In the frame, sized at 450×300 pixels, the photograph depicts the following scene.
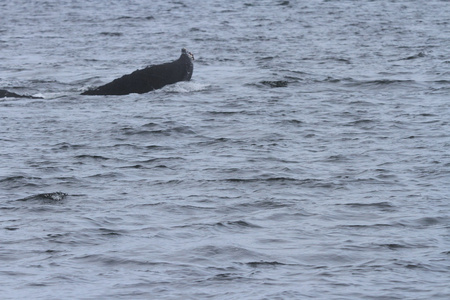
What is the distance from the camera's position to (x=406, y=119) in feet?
61.8

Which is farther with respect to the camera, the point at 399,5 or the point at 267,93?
the point at 399,5

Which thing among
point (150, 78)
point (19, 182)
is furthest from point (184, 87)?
point (19, 182)

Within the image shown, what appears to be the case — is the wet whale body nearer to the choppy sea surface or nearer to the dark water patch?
the choppy sea surface

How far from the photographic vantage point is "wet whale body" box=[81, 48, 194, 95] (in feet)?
70.2

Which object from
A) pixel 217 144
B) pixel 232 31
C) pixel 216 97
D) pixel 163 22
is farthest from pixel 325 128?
pixel 163 22

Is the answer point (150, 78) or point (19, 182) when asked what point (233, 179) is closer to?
point (19, 182)

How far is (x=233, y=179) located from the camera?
14.5 meters

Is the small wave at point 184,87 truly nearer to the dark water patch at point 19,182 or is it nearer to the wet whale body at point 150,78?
the wet whale body at point 150,78

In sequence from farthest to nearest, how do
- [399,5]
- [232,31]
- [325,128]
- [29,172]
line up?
[399,5] < [232,31] < [325,128] < [29,172]

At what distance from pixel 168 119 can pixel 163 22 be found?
24.6m

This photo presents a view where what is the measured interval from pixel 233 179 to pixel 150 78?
7581mm

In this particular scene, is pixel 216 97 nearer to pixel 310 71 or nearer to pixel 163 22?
pixel 310 71

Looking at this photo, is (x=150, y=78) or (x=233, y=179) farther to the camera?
(x=150, y=78)

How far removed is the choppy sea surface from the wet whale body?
20 cm
